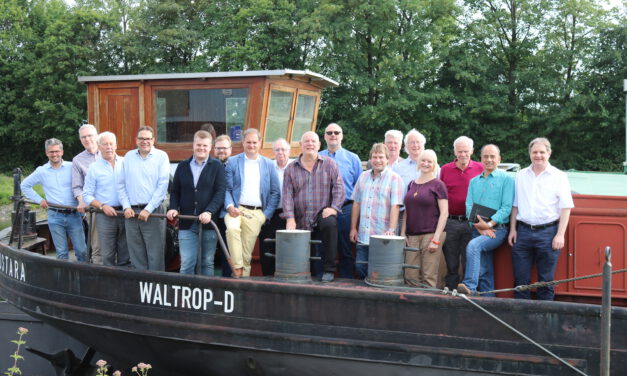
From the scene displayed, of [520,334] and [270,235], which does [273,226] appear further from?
[520,334]

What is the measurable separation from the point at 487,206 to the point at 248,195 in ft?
6.35

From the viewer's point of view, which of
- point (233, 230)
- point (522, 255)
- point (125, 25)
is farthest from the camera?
point (125, 25)

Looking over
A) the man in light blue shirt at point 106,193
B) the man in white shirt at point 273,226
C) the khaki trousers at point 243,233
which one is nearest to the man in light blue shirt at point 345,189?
Answer: the man in white shirt at point 273,226

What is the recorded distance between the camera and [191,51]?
25016 mm

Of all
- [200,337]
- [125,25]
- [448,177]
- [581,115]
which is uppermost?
[125,25]

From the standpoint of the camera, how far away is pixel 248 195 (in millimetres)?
5477

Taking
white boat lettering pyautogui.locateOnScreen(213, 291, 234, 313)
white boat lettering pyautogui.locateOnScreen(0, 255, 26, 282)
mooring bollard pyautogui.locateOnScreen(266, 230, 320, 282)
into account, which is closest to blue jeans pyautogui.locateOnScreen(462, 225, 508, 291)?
mooring bollard pyautogui.locateOnScreen(266, 230, 320, 282)

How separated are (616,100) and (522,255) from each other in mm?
19081

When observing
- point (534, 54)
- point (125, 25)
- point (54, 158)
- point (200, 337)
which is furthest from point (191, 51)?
point (200, 337)

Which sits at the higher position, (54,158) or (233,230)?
(54,158)

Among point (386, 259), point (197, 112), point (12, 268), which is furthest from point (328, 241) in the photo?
point (12, 268)

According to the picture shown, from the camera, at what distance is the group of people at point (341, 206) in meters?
4.95

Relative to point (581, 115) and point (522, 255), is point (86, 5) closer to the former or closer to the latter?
point (581, 115)

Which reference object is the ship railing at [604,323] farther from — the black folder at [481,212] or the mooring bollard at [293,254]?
the mooring bollard at [293,254]
